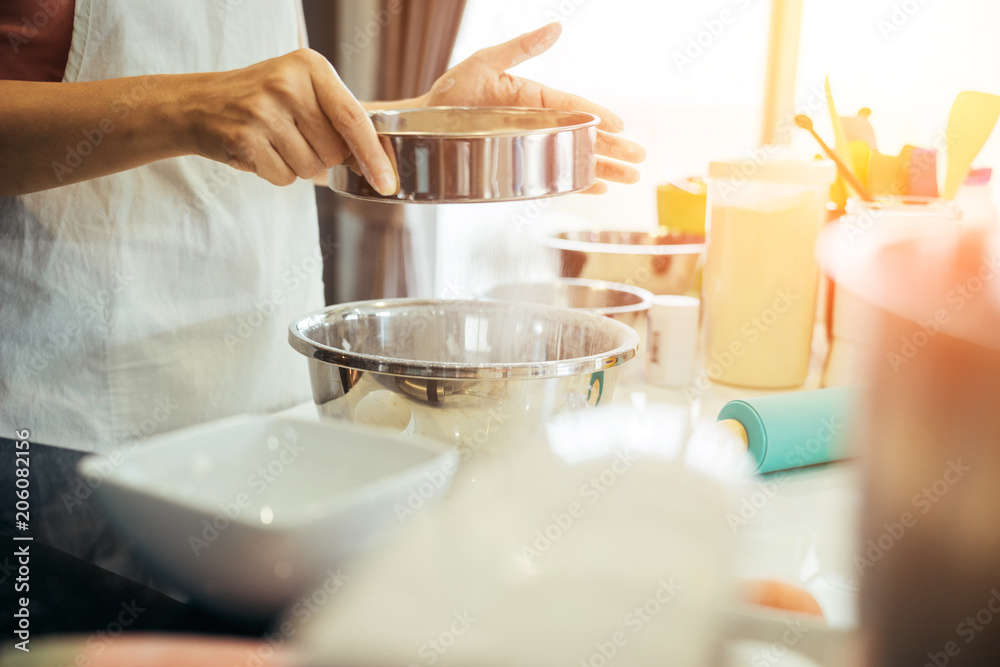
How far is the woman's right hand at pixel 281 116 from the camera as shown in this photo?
69 cm

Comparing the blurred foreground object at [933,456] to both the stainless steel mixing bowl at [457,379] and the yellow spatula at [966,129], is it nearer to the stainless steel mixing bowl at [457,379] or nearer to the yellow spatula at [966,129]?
the stainless steel mixing bowl at [457,379]

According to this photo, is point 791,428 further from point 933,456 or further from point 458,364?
point 933,456

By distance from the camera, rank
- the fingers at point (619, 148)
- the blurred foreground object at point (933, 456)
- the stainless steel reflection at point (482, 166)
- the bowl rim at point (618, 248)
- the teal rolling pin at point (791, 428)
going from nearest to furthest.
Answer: the blurred foreground object at point (933, 456) < the stainless steel reflection at point (482, 166) < the teal rolling pin at point (791, 428) < the fingers at point (619, 148) < the bowl rim at point (618, 248)

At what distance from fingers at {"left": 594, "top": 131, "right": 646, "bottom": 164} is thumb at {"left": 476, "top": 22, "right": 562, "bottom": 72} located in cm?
14

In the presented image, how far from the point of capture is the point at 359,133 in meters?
0.65

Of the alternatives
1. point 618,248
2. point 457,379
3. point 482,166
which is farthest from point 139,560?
point 618,248

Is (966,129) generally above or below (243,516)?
above

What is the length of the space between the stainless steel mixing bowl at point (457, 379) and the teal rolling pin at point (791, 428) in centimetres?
14

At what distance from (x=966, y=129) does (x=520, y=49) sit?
1.80 ft

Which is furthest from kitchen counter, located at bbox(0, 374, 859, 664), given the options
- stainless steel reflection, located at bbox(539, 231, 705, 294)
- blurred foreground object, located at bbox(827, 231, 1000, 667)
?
stainless steel reflection, located at bbox(539, 231, 705, 294)

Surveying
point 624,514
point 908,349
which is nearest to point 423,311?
point 624,514

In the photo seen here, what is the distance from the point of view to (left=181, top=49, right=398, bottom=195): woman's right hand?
2.26ft

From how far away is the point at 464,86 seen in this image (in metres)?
1.00

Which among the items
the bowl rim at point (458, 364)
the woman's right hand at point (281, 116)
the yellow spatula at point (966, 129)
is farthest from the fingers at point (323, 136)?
the yellow spatula at point (966, 129)
